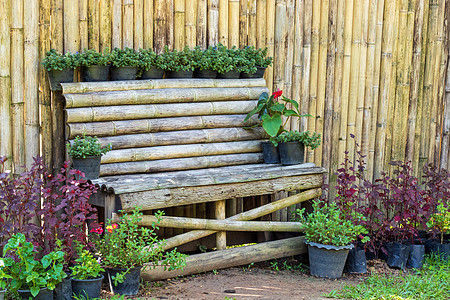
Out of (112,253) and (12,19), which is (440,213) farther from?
(12,19)

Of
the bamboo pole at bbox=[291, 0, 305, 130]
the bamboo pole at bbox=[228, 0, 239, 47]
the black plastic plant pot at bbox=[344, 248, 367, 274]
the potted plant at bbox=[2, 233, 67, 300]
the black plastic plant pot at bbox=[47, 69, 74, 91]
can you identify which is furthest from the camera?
the bamboo pole at bbox=[291, 0, 305, 130]

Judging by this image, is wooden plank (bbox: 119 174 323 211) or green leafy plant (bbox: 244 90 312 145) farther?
green leafy plant (bbox: 244 90 312 145)

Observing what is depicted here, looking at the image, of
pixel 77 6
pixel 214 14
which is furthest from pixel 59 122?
pixel 214 14

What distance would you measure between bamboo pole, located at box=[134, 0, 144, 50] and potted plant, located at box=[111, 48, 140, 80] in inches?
7.2

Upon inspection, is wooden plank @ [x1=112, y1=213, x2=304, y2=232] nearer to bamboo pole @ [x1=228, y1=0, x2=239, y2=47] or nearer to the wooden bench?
the wooden bench

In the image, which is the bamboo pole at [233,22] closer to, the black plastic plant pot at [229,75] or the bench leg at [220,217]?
the black plastic plant pot at [229,75]

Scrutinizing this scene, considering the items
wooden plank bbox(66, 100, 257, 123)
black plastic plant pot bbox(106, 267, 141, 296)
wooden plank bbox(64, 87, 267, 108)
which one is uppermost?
wooden plank bbox(64, 87, 267, 108)

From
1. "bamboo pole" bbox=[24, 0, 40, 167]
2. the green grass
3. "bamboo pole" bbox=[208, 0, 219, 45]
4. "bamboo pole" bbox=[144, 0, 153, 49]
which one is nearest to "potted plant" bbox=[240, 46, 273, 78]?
"bamboo pole" bbox=[208, 0, 219, 45]

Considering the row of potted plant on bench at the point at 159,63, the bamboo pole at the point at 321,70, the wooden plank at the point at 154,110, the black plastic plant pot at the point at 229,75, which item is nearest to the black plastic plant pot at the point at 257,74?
the row of potted plant on bench at the point at 159,63

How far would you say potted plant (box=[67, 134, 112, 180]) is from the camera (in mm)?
4934

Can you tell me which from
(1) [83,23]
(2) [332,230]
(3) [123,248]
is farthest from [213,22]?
(3) [123,248]

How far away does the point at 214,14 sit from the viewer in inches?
241

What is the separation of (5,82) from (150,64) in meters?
1.35

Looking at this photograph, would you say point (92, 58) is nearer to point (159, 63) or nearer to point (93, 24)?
point (93, 24)
